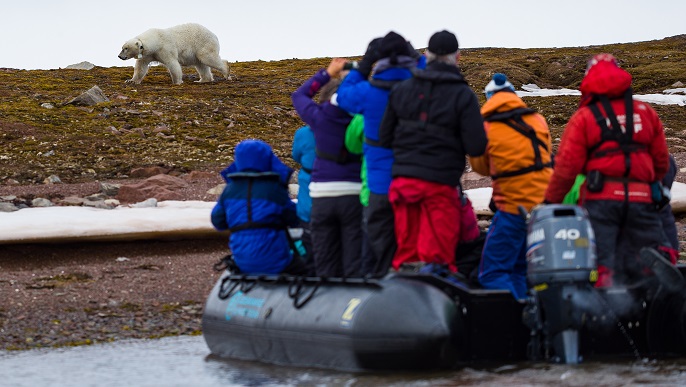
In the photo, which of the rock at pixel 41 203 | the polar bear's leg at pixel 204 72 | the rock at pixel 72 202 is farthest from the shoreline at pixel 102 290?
the polar bear's leg at pixel 204 72

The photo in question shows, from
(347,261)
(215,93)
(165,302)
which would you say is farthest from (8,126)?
(347,261)

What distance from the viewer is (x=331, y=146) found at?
7.89 meters

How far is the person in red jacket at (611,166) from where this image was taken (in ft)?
23.4

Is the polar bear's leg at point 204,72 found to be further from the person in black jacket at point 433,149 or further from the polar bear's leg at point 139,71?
the person in black jacket at point 433,149

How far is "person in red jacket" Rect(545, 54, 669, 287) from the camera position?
712 cm

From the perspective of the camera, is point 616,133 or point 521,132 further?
point 521,132

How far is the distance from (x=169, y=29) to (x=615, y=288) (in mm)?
27200

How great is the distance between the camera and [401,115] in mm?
7262


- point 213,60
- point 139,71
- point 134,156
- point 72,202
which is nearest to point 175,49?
point 213,60

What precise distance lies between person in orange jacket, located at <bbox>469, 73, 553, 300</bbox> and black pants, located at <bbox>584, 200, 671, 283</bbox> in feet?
2.02

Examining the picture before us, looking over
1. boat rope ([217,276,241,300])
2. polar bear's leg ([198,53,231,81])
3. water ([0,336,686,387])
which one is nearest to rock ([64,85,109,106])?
polar bear's leg ([198,53,231,81])

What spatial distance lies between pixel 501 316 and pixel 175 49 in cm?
2699

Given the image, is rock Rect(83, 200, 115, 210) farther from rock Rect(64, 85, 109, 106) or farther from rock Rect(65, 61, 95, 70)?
rock Rect(65, 61, 95, 70)

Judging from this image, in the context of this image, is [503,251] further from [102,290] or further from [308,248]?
[102,290]
